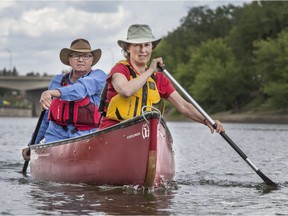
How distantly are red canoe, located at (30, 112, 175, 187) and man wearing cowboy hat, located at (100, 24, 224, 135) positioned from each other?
0.95 ft

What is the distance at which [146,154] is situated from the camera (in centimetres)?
1045

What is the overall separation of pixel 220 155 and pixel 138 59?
1211 cm

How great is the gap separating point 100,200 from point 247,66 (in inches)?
2982

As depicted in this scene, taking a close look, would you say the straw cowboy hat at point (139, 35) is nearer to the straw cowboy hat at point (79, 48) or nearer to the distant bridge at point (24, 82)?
the straw cowboy hat at point (79, 48)

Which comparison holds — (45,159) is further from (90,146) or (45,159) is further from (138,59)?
(138,59)

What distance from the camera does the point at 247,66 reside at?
8494 cm

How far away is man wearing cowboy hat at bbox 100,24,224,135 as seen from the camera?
10.3 metres

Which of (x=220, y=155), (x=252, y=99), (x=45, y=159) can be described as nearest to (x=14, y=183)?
(x=45, y=159)

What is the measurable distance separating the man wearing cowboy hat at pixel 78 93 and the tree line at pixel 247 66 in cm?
5810

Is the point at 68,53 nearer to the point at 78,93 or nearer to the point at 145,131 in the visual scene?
the point at 78,93

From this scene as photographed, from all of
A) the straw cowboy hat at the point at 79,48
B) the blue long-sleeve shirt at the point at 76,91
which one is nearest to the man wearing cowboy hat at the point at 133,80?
the blue long-sleeve shirt at the point at 76,91

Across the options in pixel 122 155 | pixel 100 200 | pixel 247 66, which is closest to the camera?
pixel 100 200

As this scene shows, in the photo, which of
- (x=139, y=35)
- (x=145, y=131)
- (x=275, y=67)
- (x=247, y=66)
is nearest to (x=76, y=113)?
(x=145, y=131)

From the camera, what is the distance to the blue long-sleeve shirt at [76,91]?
11781 millimetres
